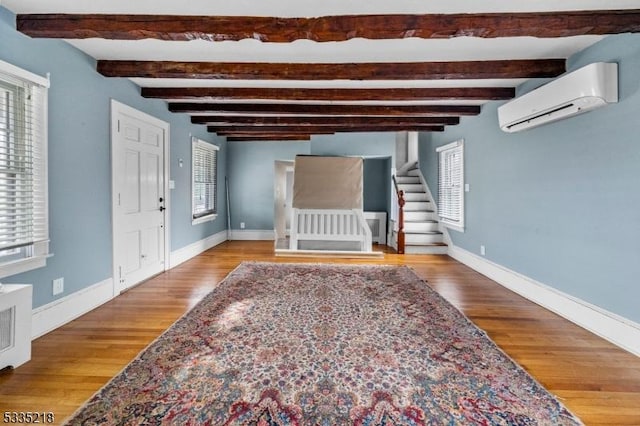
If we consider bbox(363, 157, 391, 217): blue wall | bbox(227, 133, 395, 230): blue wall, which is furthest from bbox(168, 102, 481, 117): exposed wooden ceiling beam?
bbox(363, 157, 391, 217): blue wall

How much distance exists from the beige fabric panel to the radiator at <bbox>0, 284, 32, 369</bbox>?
15.1 feet

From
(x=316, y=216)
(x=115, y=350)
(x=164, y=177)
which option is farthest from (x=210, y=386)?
(x=316, y=216)

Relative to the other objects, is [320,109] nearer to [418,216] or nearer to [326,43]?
[326,43]

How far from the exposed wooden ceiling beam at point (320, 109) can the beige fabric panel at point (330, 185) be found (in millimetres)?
1731

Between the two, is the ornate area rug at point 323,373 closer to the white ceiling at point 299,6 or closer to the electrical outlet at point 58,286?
the electrical outlet at point 58,286

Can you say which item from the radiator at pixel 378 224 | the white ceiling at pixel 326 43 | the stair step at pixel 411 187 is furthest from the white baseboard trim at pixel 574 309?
the radiator at pixel 378 224

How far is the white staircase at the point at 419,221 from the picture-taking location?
20.6ft

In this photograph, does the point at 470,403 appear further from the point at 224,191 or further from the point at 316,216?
the point at 224,191

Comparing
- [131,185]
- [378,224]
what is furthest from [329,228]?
[131,185]

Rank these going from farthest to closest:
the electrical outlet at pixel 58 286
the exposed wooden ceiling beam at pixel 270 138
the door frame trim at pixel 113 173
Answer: the exposed wooden ceiling beam at pixel 270 138 → the door frame trim at pixel 113 173 → the electrical outlet at pixel 58 286

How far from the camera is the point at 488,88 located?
4.05 metres

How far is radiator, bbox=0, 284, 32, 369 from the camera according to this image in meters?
2.06

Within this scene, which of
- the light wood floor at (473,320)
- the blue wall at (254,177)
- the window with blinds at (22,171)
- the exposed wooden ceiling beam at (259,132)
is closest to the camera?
the light wood floor at (473,320)

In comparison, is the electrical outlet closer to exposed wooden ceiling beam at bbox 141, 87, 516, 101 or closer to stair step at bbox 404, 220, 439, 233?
exposed wooden ceiling beam at bbox 141, 87, 516, 101
